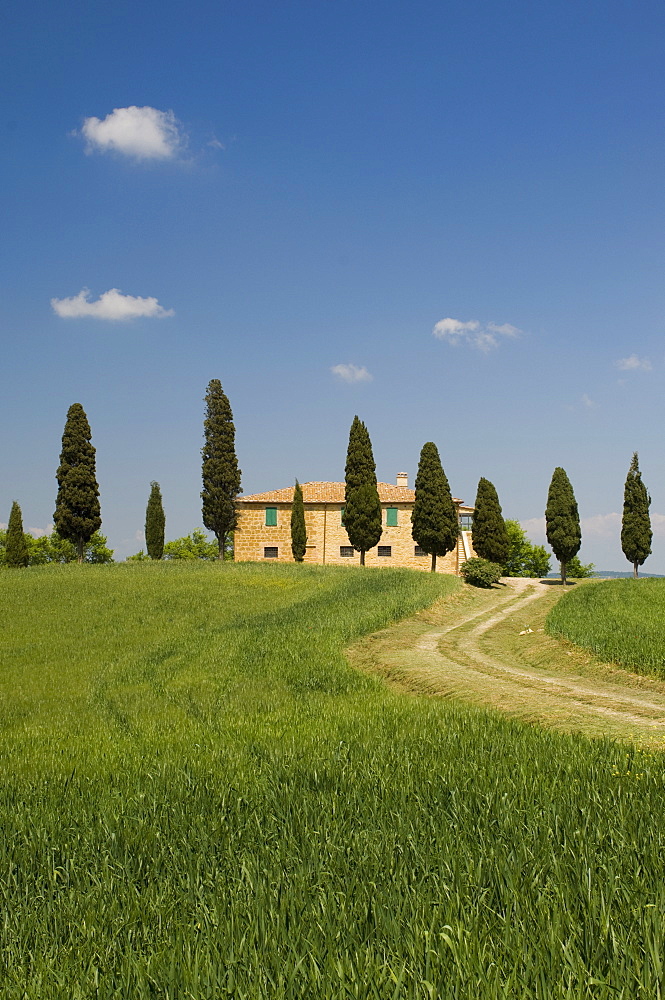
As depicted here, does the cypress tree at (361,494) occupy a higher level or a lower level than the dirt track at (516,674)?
higher

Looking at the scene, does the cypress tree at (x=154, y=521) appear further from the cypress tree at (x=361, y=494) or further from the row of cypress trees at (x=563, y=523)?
the row of cypress trees at (x=563, y=523)

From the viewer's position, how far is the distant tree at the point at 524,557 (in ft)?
299

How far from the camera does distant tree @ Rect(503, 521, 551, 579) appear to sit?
9100 cm

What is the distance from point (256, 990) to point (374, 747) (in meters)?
5.57

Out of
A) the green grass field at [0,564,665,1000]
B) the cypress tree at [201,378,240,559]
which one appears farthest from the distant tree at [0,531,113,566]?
the green grass field at [0,564,665,1000]

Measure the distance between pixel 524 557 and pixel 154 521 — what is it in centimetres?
5189

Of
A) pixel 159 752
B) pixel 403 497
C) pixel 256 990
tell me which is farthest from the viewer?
pixel 403 497

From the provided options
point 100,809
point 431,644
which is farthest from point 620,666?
point 100,809

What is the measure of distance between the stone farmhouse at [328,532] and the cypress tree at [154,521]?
7191mm

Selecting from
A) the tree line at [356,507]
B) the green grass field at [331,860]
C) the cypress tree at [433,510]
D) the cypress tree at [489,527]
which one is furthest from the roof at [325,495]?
the green grass field at [331,860]

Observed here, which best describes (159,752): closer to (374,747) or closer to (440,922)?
(374,747)

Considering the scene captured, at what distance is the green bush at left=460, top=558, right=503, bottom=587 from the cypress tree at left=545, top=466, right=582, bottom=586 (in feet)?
41.3

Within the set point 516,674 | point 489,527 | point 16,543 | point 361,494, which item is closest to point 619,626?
point 516,674

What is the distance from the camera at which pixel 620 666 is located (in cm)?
1719
